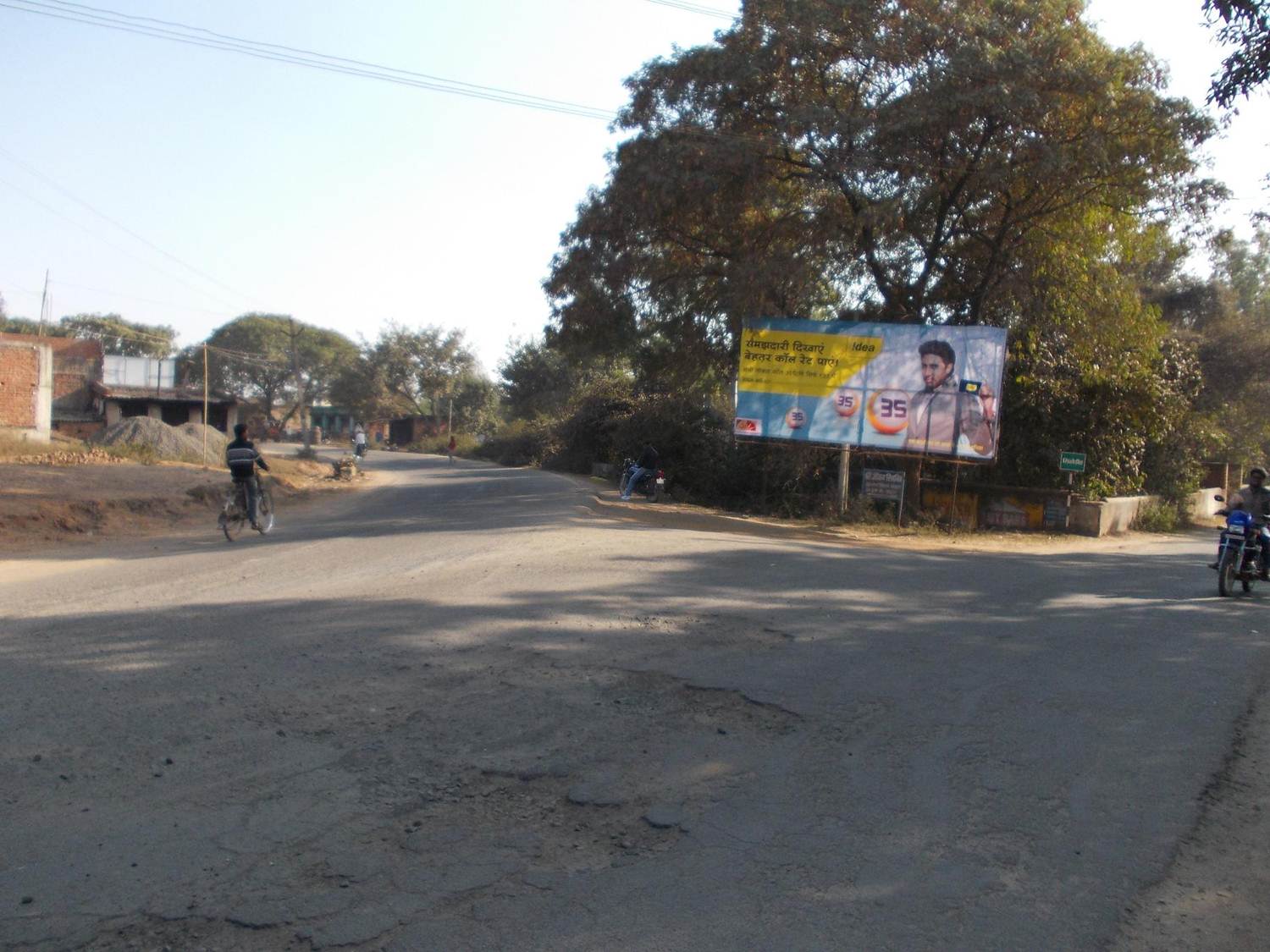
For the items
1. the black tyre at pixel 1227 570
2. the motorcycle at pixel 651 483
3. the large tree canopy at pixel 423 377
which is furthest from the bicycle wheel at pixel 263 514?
the large tree canopy at pixel 423 377

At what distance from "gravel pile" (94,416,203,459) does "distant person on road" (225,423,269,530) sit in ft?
77.5

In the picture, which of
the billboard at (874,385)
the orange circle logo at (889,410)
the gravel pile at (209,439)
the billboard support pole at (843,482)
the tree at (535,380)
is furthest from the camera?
the tree at (535,380)

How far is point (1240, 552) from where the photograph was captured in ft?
38.3

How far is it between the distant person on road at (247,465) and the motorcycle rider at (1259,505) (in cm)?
1332

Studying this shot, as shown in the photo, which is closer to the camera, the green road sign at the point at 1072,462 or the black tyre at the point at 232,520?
the black tyre at the point at 232,520

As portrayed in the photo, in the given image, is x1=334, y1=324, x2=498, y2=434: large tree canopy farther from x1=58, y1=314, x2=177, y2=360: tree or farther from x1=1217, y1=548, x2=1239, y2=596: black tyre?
x1=1217, y1=548, x2=1239, y2=596: black tyre

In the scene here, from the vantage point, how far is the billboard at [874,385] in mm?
19844

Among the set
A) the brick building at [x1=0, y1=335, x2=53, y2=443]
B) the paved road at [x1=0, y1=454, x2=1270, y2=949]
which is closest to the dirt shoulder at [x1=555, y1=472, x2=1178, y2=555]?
the paved road at [x1=0, y1=454, x2=1270, y2=949]

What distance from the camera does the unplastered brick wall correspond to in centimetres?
3588

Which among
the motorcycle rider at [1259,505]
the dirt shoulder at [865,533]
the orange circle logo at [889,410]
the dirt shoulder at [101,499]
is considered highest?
the orange circle logo at [889,410]

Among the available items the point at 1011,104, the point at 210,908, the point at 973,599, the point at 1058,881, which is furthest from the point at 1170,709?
the point at 1011,104

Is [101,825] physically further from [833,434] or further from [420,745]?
[833,434]

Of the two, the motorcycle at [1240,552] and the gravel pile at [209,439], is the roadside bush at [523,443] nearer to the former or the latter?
the gravel pile at [209,439]

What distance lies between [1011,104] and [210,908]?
17954 millimetres
